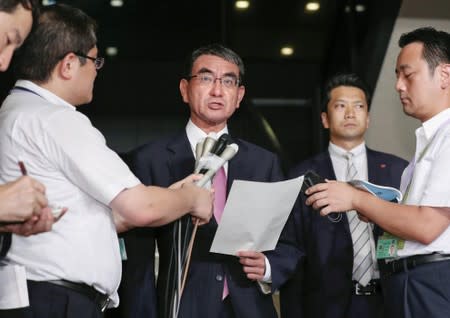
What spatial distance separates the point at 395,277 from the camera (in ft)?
8.58

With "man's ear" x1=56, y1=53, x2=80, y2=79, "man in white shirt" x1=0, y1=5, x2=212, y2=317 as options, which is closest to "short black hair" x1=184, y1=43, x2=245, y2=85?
"man's ear" x1=56, y1=53, x2=80, y2=79

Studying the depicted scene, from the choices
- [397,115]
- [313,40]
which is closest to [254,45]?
[313,40]

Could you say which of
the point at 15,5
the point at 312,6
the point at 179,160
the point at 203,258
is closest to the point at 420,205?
the point at 203,258

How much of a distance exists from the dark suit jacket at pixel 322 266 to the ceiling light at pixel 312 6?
3.52 metres

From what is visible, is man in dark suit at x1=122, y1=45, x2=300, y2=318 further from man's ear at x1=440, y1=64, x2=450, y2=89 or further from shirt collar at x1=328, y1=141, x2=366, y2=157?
shirt collar at x1=328, y1=141, x2=366, y2=157

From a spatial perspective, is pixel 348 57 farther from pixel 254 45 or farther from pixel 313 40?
pixel 254 45

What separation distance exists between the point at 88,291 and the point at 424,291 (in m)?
1.13

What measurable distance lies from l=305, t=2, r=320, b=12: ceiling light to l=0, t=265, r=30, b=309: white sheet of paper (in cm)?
536

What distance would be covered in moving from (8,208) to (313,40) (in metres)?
5.56

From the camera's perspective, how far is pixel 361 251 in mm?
3496

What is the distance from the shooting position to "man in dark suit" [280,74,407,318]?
3.46 m

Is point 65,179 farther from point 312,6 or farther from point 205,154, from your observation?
point 312,6

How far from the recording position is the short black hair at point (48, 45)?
229cm

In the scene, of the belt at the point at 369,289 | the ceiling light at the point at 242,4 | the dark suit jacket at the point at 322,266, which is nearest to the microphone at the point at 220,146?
the dark suit jacket at the point at 322,266
